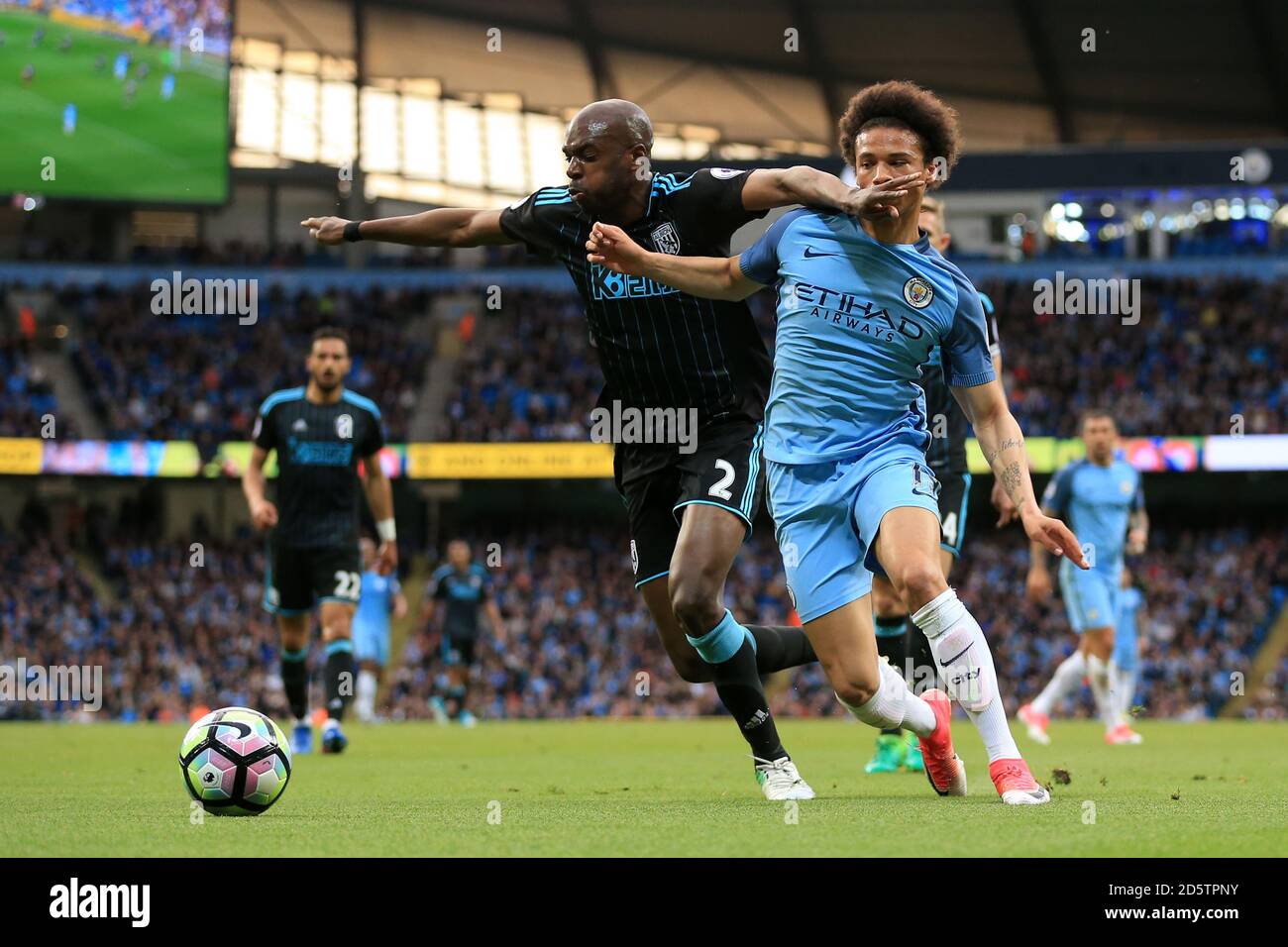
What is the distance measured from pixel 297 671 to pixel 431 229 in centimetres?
536

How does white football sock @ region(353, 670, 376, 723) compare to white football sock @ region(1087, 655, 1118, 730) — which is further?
white football sock @ region(353, 670, 376, 723)

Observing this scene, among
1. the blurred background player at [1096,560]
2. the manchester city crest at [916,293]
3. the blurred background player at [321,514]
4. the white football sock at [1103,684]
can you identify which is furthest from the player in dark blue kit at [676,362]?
the white football sock at [1103,684]

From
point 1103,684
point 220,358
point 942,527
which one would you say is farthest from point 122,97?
point 942,527

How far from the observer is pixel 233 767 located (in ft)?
20.1

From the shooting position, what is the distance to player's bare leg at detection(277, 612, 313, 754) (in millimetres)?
11469

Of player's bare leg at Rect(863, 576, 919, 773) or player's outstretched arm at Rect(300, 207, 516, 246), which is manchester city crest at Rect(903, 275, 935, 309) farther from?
player's bare leg at Rect(863, 576, 919, 773)

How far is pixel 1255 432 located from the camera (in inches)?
1200

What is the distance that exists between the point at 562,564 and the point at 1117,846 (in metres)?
28.1

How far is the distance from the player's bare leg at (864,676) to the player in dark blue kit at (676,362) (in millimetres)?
606

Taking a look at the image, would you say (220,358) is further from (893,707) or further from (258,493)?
(893,707)

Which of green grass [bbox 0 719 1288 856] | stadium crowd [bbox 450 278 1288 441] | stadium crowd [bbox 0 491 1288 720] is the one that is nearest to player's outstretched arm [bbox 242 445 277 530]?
green grass [bbox 0 719 1288 856]

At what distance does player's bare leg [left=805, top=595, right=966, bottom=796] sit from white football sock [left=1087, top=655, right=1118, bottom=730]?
7069 mm

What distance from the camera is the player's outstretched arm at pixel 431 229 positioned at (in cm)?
686

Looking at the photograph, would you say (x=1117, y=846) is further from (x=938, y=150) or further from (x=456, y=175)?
(x=456, y=175)
